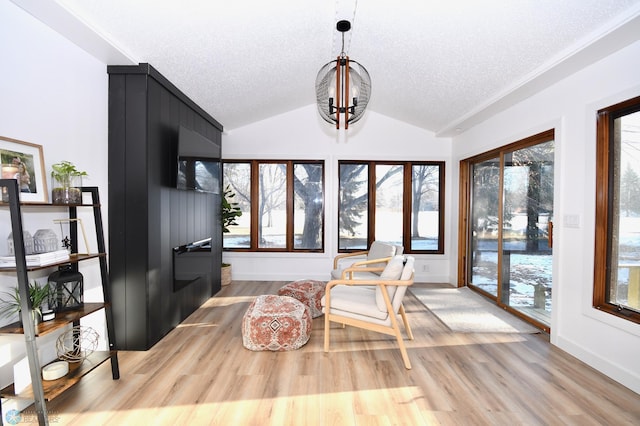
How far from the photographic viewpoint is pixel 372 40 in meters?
3.21

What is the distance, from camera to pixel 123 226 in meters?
2.85

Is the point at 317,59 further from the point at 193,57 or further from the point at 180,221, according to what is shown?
the point at 180,221

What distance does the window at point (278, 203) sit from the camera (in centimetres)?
556

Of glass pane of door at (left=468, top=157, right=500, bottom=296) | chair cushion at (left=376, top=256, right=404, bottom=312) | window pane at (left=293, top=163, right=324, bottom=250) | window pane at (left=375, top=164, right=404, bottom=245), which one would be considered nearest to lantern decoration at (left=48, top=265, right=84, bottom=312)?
chair cushion at (left=376, top=256, right=404, bottom=312)

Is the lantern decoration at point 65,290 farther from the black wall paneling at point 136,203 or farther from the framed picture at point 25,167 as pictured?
the black wall paneling at point 136,203

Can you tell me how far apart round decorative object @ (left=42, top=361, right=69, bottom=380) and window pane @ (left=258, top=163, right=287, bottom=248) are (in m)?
3.61

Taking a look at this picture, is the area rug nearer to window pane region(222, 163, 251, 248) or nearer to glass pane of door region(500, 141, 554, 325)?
glass pane of door region(500, 141, 554, 325)

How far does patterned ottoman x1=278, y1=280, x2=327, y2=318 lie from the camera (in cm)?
369

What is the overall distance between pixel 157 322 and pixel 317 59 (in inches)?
128

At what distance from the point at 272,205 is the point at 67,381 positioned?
3874 millimetres

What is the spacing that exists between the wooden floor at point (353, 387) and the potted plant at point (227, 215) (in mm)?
2034

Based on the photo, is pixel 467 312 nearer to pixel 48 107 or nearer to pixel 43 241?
pixel 43 241

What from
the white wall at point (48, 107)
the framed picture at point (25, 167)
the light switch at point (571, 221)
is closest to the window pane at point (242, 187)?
the white wall at point (48, 107)

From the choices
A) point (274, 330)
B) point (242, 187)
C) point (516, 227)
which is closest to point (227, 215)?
point (242, 187)
